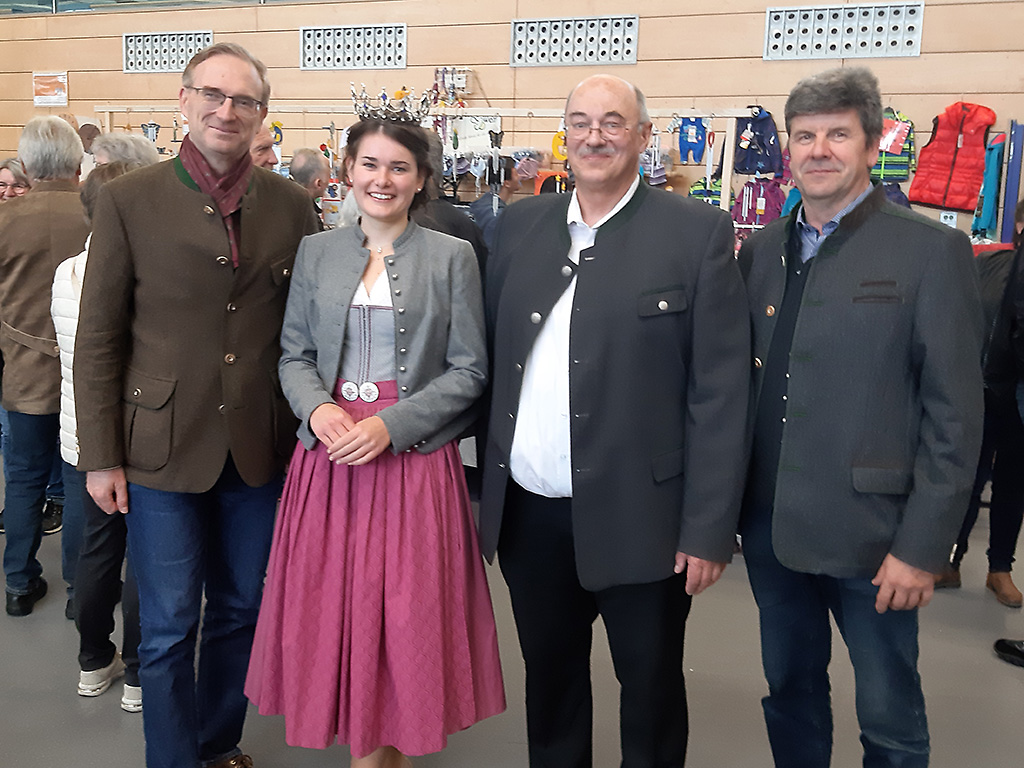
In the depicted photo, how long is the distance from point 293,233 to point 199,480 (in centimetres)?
63

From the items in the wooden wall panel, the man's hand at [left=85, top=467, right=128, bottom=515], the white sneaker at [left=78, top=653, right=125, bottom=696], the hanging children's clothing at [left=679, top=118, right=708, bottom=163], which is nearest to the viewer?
the man's hand at [left=85, top=467, right=128, bottom=515]

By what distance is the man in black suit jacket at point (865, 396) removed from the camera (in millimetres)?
1589

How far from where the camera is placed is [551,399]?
5.70 ft

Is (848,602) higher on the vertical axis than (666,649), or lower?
higher

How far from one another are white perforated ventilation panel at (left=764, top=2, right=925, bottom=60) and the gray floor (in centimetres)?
371

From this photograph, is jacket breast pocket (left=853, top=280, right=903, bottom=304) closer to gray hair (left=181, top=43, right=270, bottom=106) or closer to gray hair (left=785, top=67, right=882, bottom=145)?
gray hair (left=785, top=67, right=882, bottom=145)

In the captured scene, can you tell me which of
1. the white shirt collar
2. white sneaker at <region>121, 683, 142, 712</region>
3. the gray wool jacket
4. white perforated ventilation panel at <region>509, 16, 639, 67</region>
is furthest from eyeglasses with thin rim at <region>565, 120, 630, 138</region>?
white perforated ventilation panel at <region>509, 16, 639, 67</region>

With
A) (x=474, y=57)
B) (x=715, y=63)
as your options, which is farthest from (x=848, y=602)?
(x=474, y=57)

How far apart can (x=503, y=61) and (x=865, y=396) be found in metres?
5.42

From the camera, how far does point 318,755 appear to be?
235 centimetres

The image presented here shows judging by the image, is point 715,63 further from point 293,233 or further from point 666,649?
point 666,649

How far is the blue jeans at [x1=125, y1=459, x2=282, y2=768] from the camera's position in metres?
1.95

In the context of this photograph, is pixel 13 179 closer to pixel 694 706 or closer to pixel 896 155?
pixel 694 706

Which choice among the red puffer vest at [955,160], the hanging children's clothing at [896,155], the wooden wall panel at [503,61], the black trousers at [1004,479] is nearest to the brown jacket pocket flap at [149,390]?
the black trousers at [1004,479]
